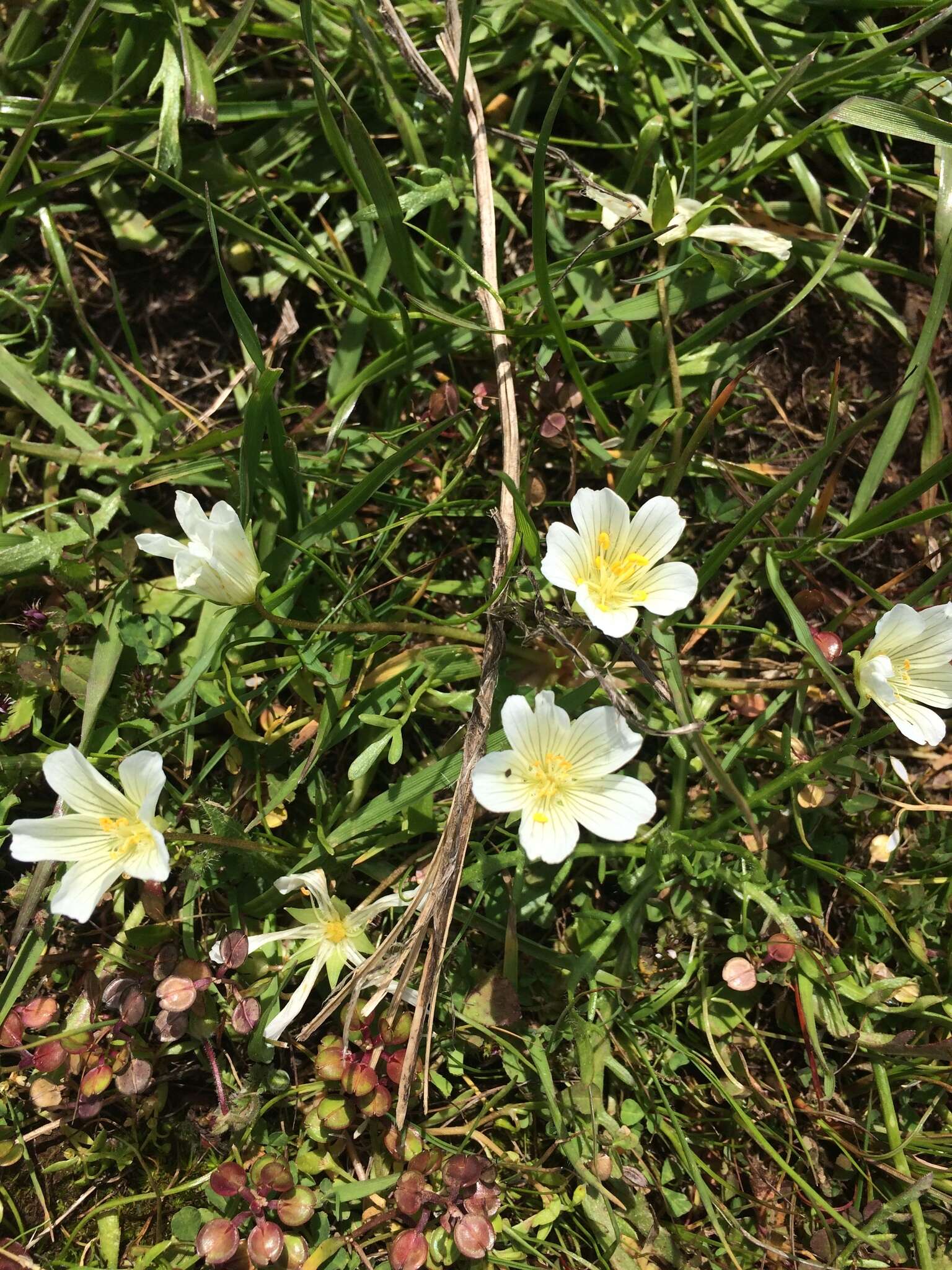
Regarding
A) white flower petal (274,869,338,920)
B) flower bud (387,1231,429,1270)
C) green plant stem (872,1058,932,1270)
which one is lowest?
green plant stem (872,1058,932,1270)

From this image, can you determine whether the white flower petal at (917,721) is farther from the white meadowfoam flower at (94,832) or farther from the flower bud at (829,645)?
the white meadowfoam flower at (94,832)

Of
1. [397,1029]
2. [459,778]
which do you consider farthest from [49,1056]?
[459,778]

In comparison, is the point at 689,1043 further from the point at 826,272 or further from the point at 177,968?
the point at 826,272

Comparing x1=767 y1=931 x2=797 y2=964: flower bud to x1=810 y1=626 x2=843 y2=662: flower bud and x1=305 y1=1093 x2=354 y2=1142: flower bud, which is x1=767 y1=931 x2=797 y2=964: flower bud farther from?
x1=305 y1=1093 x2=354 y2=1142: flower bud

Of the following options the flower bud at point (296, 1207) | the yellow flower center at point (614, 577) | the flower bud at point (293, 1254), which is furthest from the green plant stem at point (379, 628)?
the flower bud at point (293, 1254)

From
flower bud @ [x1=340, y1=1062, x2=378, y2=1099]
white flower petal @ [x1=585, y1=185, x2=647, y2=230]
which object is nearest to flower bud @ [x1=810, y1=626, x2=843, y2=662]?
white flower petal @ [x1=585, y1=185, x2=647, y2=230]

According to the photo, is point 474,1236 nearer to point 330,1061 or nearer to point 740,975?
point 330,1061
